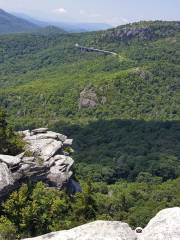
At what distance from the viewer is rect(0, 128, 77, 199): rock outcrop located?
190 feet

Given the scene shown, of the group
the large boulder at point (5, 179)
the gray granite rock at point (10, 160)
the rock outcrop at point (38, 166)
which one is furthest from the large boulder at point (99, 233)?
the gray granite rock at point (10, 160)

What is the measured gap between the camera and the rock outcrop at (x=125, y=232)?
36219mm

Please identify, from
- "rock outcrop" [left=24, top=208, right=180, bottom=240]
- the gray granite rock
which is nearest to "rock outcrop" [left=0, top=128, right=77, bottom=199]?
the gray granite rock

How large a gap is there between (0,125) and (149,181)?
90.1 meters

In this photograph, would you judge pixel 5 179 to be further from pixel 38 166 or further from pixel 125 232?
pixel 125 232

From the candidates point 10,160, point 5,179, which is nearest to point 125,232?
point 5,179

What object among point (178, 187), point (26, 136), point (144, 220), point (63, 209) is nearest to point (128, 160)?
point (178, 187)

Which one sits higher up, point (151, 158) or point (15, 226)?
point (15, 226)

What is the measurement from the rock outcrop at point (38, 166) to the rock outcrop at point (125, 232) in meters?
19.9

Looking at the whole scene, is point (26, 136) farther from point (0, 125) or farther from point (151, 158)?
point (151, 158)

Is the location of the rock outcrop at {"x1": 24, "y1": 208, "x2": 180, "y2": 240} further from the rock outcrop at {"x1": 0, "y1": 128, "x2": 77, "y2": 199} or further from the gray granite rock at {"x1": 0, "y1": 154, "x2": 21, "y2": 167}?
the gray granite rock at {"x1": 0, "y1": 154, "x2": 21, "y2": 167}

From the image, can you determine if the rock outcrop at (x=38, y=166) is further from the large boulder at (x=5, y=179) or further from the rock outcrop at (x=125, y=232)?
the rock outcrop at (x=125, y=232)

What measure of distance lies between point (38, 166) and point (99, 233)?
28.8 meters

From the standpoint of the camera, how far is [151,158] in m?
178
